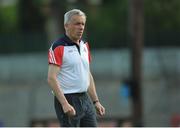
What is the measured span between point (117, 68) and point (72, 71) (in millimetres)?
19005

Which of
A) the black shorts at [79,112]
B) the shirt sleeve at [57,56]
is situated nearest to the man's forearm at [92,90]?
the black shorts at [79,112]

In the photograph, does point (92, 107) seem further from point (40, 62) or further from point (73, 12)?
point (40, 62)

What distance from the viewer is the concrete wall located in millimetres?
22203

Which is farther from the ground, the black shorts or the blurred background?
the black shorts

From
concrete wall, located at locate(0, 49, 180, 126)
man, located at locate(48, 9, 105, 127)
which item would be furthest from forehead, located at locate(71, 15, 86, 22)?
concrete wall, located at locate(0, 49, 180, 126)

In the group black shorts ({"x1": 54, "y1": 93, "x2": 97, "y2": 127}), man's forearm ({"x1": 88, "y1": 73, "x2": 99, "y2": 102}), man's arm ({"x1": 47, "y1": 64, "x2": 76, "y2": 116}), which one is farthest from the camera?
man's forearm ({"x1": 88, "y1": 73, "x2": 99, "y2": 102})

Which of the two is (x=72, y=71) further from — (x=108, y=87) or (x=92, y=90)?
(x=108, y=87)

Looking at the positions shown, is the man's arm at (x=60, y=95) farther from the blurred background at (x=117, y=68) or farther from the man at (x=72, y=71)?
the blurred background at (x=117, y=68)

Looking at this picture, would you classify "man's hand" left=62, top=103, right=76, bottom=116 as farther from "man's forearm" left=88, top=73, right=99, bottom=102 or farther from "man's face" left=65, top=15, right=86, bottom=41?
"man's face" left=65, top=15, right=86, bottom=41

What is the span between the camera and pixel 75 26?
7246 millimetres

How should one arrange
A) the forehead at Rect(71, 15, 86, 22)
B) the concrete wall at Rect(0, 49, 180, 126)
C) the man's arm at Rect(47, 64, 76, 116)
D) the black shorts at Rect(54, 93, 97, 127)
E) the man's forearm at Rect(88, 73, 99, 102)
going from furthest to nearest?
the concrete wall at Rect(0, 49, 180, 126)
the man's forearm at Rect(88, 73, 99, 102)
the black shorts at Rect(54, 93, 97, 127)
the forehead at Rect(71, 15, 86, 22)
the man's arm at Rect(47, 64, 76, 116)

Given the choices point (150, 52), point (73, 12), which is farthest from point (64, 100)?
point (150, 52)

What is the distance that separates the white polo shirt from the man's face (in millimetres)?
89

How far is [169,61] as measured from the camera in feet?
80.3
